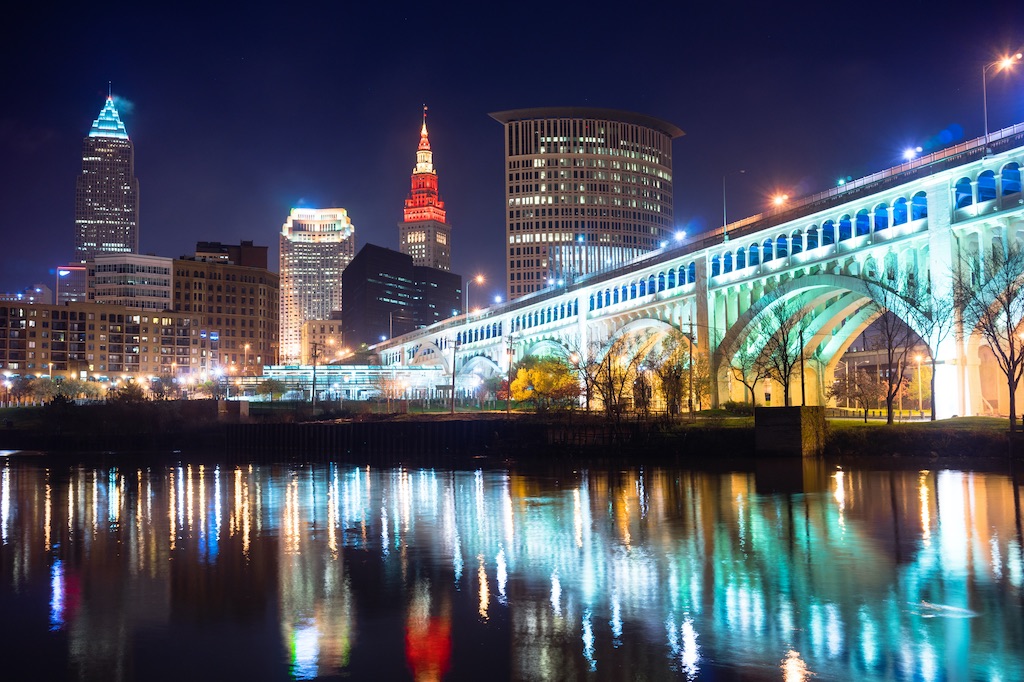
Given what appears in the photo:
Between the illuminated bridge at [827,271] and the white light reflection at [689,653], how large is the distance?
47768 millimetres

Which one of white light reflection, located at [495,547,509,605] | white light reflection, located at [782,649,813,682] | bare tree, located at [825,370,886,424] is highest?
bare tree, located at [825,370,886,424]

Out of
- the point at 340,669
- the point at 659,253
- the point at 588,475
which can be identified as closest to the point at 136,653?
the point at 340,669

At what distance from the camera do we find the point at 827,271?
223ft

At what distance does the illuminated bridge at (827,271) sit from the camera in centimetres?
5566

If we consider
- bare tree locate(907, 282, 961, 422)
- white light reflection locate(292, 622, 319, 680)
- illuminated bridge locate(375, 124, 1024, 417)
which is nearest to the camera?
white light reflection locate(292, 622, 319, 680)

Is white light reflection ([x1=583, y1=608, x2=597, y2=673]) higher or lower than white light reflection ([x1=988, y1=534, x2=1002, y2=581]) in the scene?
lower

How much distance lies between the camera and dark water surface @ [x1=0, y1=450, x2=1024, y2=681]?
1181 centimetres

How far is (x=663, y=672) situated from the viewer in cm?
1117

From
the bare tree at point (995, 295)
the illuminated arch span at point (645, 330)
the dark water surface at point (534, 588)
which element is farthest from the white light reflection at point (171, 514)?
the illuminated arch span at point (645, 330)

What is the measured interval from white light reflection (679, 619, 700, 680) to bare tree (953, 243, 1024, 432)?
40046 millimetres

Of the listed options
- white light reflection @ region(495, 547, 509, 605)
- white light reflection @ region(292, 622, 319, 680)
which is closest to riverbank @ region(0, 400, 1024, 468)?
white light reflection @ region(495, 547, 509, 605)

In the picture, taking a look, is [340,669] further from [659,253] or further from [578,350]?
[578,350]

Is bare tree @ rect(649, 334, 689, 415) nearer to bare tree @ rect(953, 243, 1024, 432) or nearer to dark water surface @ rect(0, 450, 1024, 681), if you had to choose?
bare tree @ rect(953, 243, 1024, 432)

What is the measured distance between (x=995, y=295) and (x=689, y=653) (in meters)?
45.1
